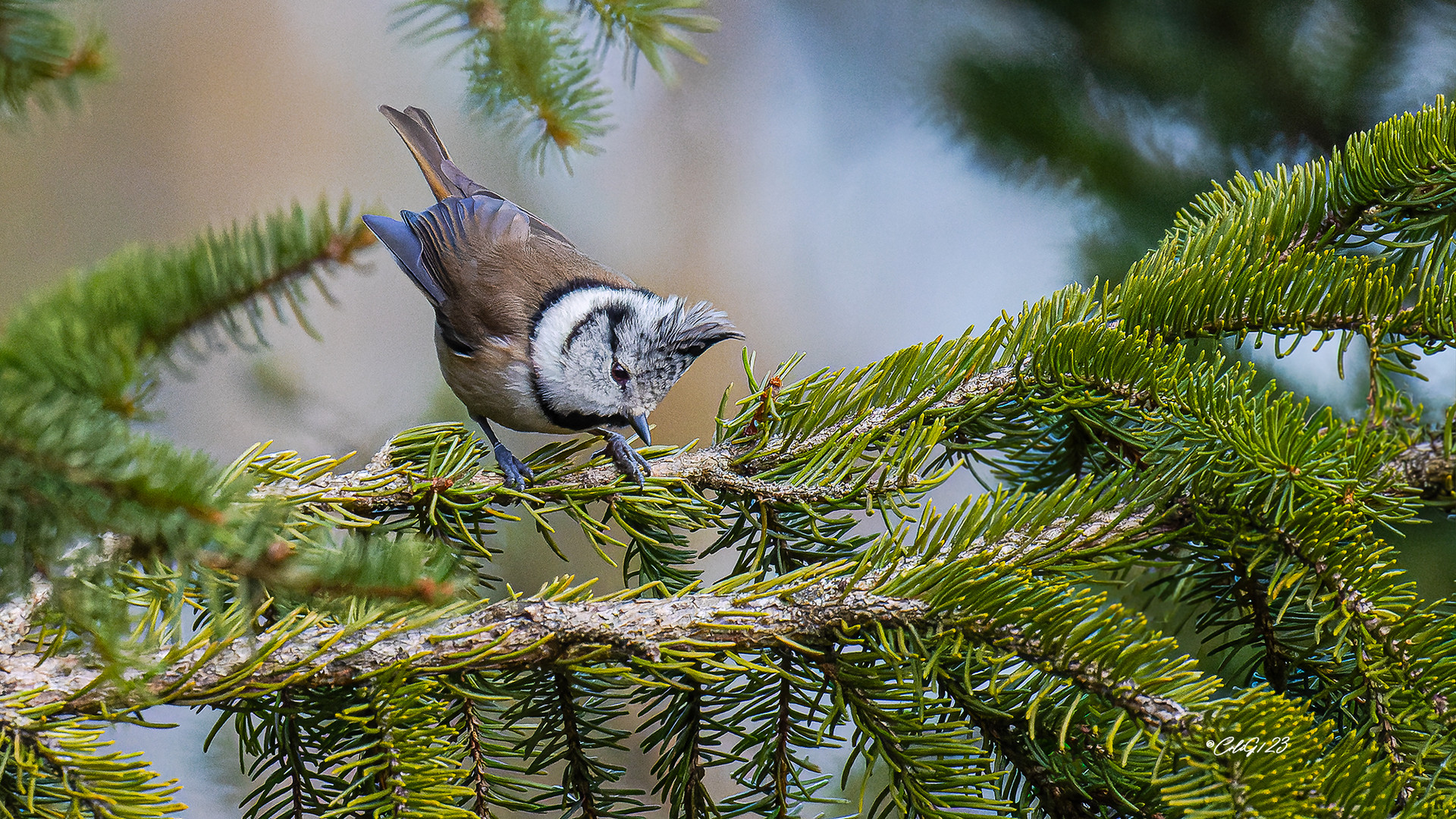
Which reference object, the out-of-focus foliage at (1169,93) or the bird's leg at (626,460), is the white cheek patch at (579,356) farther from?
the out-of-focus foliage at (1169,93)

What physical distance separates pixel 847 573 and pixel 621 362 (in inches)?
23.9

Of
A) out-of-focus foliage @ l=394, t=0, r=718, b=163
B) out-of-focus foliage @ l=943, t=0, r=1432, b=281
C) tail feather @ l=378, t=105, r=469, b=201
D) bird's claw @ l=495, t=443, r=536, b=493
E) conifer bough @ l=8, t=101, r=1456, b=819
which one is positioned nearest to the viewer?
conifer bough @ l=8, t=101, r=1456, b=819

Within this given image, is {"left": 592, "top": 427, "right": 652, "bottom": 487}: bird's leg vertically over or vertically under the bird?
under

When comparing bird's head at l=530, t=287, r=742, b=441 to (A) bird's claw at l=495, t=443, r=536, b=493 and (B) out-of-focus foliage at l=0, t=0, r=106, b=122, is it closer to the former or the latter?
(A) bird's claw at l=495, t=443, r=536, b=493

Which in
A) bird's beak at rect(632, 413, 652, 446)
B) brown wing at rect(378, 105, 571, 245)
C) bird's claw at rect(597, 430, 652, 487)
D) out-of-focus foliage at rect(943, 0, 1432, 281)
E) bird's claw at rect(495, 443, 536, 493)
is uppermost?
out-of-focus foliage at rect(943, 0, 1432, 281)

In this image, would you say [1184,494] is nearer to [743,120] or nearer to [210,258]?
[210,258]

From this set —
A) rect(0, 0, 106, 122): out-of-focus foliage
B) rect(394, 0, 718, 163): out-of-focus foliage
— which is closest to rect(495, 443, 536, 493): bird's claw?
rect(394, 0, 718, 163): out-of-focus foliage

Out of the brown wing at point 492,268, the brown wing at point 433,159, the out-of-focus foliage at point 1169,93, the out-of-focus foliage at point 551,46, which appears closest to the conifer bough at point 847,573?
the out-of-focus foliage at point 551,46

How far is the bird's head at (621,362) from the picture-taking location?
3.94ft

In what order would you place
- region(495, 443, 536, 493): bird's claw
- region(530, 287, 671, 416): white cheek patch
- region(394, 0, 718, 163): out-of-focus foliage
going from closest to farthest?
region(394, 0, 718, 163): out-of-focus foliage → region(495, 443, 536, 493): bird's claw → region(530, 287, 671, 416): white cheek patch

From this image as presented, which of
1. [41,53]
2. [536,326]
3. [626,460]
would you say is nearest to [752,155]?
[536,326]

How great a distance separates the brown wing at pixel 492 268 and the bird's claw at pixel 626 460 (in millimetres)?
427

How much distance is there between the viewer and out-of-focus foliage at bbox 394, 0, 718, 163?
59 cm

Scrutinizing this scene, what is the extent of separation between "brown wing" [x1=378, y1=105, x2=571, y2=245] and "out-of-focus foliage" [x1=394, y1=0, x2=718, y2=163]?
738mm
